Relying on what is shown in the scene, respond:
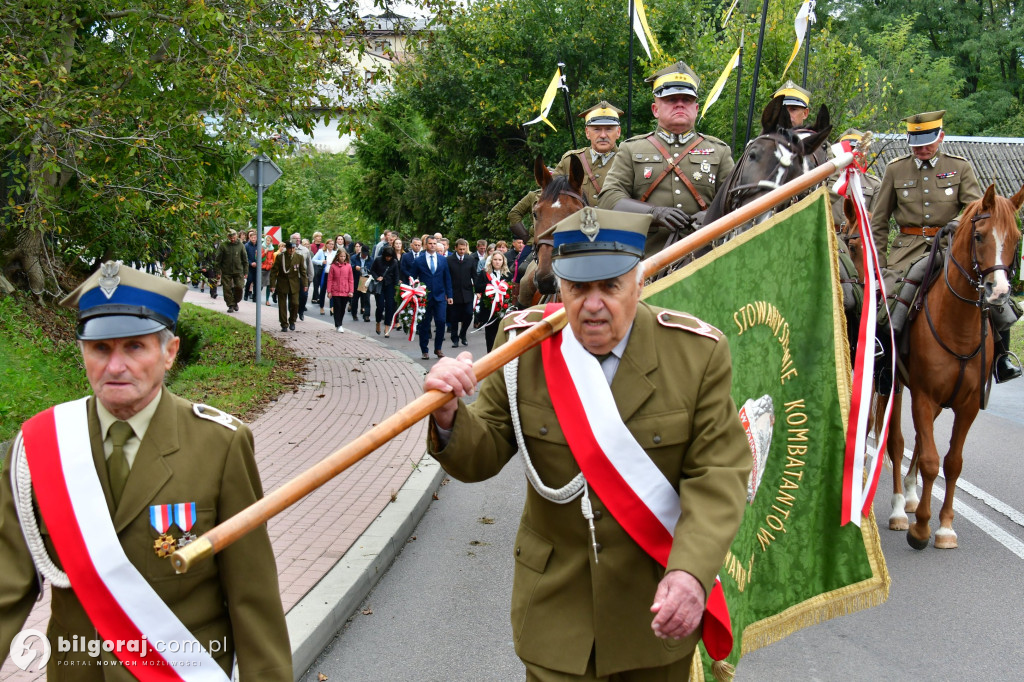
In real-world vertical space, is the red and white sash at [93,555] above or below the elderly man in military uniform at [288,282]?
above

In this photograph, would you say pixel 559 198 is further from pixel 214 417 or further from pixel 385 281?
pixel 385 281

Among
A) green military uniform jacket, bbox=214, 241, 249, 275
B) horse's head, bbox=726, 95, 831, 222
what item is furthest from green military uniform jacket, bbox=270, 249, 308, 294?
horse's head, bbox=726, 95, 831, 222

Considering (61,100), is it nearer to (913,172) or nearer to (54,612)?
(913,172)

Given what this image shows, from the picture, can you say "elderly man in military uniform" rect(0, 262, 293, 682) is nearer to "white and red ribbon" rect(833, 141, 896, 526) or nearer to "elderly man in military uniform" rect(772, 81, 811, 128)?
"white and red ribbon" rect(833, 141, 896, 526)

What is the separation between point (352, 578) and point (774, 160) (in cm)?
338

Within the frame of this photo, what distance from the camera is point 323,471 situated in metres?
2.47

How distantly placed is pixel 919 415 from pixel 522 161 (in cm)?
2164

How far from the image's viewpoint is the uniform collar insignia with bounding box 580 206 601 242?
2746 mm

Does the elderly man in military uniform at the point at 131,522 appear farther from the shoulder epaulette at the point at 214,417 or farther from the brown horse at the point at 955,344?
the brown horse at the point at 955,344

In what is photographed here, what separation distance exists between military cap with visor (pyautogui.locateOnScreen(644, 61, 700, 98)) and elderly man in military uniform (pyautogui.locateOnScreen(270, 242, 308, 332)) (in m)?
16.0

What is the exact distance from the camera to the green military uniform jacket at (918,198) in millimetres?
7809

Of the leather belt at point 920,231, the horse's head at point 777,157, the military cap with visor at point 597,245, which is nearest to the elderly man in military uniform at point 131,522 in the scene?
the military cap with visor at point 597,245

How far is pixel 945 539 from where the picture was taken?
6.76 meters

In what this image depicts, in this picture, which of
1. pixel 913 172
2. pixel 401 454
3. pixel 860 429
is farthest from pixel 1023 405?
pixel 860 429
